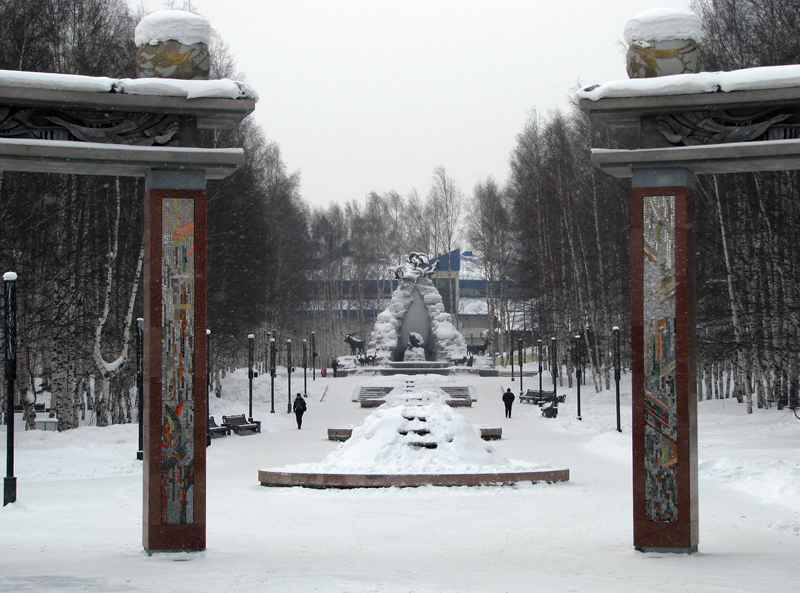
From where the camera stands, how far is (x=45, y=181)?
23.1 meters

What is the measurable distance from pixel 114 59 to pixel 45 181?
5.28m

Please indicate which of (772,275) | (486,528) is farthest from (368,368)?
(486,528)

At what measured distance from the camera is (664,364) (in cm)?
991

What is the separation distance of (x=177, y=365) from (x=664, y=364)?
4974mm

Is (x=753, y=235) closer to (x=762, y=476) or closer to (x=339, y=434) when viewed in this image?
(x=762, y=476)

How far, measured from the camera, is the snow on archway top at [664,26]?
1008 cm

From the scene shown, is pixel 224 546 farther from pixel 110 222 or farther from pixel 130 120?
pixel 110 222

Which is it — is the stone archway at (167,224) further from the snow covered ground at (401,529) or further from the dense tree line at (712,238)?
the dense tree line at (712,238)

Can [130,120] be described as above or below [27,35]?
below

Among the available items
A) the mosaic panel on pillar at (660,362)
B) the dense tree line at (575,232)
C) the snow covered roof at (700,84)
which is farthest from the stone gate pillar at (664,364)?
the dense tree line at (575,232)

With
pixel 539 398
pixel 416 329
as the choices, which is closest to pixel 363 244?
pixel 416 329

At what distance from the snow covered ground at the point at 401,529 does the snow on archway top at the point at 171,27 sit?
527 centimetres

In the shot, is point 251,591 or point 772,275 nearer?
point 251,591

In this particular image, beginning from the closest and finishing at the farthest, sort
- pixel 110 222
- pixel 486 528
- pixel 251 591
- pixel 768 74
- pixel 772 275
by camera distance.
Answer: pixel 251 591, pixel 768 74, pixel 486 528, pixel 772 275, pixel 110 222
